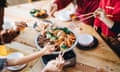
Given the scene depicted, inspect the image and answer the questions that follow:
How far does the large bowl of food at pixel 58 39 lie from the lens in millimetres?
1473

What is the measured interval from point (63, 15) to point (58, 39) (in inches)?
21.3

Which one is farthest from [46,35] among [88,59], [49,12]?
[49,12]

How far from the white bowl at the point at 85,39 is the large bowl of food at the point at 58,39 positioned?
13 cm

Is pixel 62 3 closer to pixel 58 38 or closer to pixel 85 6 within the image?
pixel 85 6

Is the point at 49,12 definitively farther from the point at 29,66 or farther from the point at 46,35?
the point at 29,66

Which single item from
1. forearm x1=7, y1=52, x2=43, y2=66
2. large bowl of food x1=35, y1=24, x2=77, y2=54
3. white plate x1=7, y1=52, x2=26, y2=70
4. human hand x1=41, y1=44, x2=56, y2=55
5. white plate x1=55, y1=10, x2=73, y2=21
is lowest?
white plate x1=7, y1=52, x2=26, y2=70

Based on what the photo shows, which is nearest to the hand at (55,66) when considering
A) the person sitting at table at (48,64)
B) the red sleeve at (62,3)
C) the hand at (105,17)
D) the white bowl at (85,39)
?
the person sitting at table at (48,64)

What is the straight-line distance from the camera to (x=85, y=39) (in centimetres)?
173

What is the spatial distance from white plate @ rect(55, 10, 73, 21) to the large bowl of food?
1.17ft

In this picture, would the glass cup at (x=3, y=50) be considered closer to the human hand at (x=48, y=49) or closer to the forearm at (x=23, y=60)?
the forearm at (x=23, y=60)

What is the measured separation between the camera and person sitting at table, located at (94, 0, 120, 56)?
171 centimetres

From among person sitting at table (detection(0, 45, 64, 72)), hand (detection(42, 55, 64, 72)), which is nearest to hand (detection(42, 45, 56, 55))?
person sitting at table (detection(0, 45, 64, 72))

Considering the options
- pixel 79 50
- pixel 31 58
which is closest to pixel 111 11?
pixel 79 50

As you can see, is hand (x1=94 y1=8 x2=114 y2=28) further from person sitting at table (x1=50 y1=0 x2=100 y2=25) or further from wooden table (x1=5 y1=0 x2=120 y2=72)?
person sitting at table (x1=50 y1=0 x2=100 y2=25)
